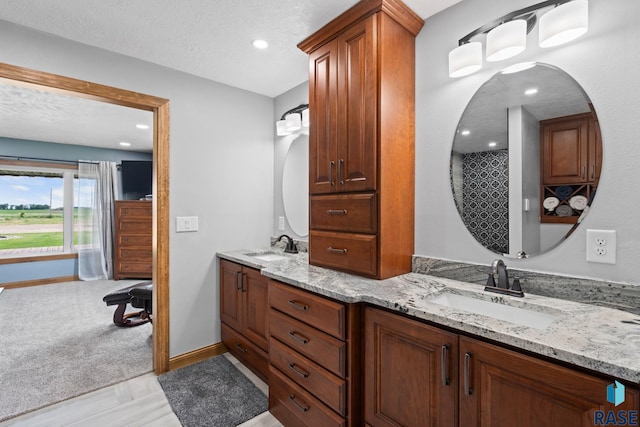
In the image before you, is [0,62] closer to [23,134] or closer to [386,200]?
[386,200]

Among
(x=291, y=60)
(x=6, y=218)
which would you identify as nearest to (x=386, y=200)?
(x=291, y=60)

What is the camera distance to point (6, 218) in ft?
16.9

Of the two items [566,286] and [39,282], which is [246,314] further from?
[39,282]

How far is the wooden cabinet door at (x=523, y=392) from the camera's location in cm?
80

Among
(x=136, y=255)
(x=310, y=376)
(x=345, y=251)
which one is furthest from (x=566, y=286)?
(x=136, y=255)

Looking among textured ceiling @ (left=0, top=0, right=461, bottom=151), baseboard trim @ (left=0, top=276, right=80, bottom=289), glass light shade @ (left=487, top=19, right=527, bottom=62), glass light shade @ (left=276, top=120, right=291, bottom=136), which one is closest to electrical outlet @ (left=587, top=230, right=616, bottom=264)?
glass light shade @ (left=487, top=19, right=527, bottom=62)

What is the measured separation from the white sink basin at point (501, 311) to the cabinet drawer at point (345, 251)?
0.40m

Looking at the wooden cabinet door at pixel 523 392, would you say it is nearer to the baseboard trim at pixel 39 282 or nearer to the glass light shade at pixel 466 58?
the glass light shade at pixel 466 58

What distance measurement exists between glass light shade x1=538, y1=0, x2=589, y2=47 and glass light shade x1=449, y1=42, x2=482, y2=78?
26 centimetres

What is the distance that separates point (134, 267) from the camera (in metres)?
5.52

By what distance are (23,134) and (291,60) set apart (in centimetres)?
501

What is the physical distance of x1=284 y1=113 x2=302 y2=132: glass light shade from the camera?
2.62 meters

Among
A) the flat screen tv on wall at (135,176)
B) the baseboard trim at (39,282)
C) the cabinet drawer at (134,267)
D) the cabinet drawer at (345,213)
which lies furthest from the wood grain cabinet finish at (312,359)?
the baseboard trim at (39,282)

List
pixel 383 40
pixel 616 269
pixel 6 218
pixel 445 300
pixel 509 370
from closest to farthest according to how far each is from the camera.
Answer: pixel 509 370 → pixel 616 269 → pixel 445 300 → pixel 383 40 → pixel 6 218
